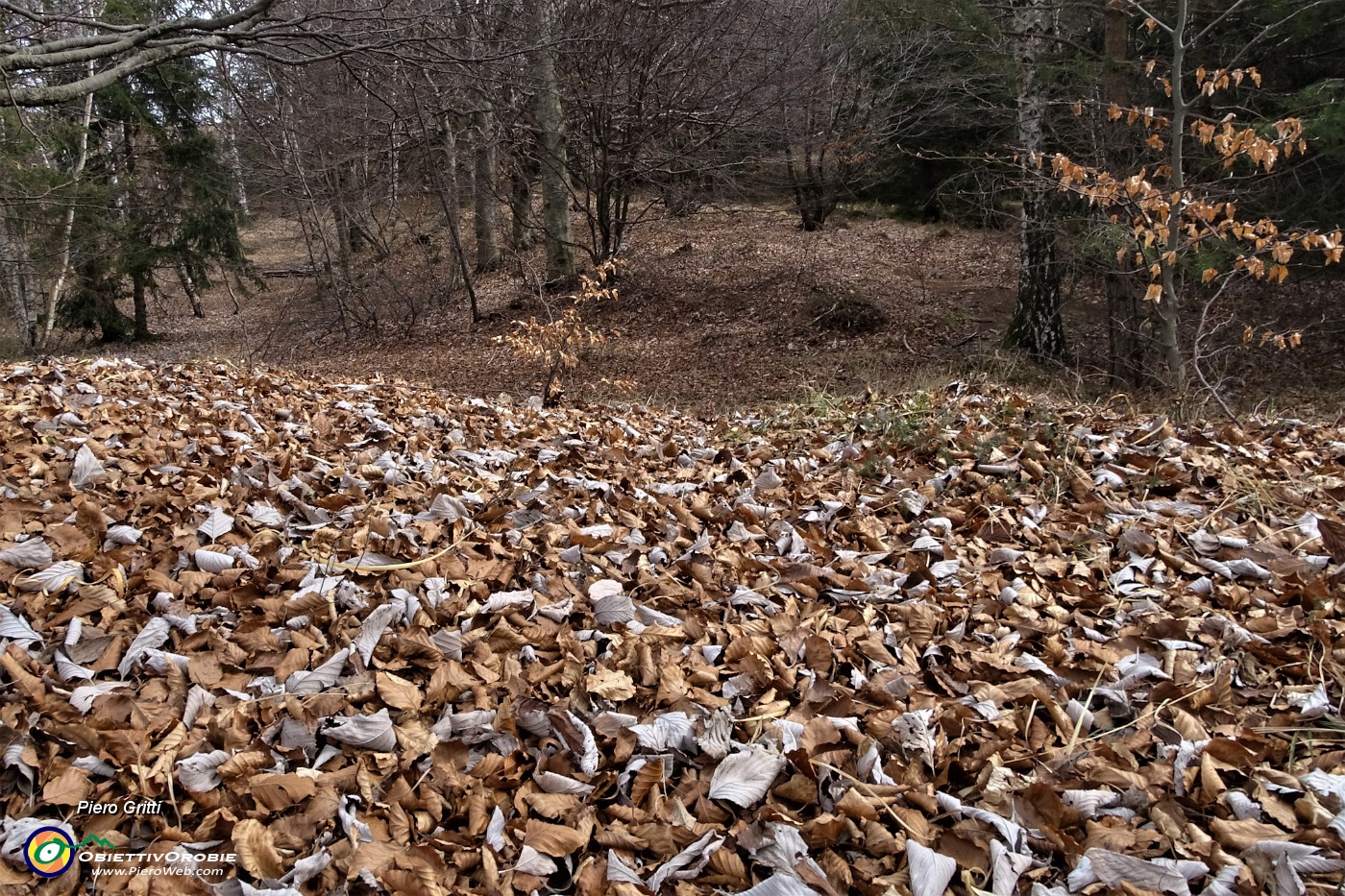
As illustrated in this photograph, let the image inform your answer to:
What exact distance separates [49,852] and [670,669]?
136 centimetres

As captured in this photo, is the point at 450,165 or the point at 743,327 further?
the point at 450,165

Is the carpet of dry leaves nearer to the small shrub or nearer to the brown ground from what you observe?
the brown ground

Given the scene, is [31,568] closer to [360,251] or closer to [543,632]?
[543,632]

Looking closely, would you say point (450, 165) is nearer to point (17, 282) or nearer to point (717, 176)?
point (717, 176)

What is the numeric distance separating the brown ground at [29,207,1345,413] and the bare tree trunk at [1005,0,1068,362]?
1.45ft

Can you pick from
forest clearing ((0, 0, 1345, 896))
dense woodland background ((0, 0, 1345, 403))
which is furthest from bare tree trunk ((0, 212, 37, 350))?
forest clearing ((0, 0, 1345, 896))

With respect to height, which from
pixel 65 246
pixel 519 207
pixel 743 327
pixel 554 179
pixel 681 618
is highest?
pixel 554 179

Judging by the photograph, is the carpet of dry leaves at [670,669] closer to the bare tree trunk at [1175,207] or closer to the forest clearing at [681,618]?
the forest clearing at [681,618]

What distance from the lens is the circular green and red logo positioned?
157cm

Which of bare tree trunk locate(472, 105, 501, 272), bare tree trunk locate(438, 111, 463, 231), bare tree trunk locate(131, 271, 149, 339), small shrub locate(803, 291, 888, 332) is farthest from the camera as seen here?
bare tree trunk locate(131, 271, 149, 339)

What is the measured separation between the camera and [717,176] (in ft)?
44.1

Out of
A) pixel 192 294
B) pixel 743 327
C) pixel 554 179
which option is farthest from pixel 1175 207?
pixel 192 294

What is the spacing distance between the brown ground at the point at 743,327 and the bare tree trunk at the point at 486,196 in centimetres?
83

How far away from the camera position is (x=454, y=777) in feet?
6.02
